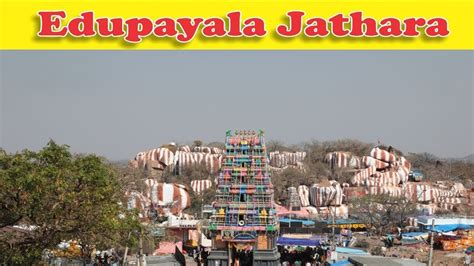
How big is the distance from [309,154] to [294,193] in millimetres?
22995

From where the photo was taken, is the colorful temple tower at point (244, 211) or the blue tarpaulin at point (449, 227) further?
the blue tarpaulin at point (449, 227)

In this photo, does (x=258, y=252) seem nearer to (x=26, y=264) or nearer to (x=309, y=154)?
(x=26, y=264)

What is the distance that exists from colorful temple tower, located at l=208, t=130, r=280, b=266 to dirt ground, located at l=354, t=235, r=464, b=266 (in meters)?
7.13

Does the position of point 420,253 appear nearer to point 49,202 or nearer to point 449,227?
point 449,227

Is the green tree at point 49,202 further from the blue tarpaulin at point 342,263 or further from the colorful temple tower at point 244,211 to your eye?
the blue tarpaulin at point 342,263

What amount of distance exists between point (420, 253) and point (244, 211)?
10615 mm

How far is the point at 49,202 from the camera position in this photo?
17172 millimetres

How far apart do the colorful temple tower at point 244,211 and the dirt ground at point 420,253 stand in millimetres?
7127

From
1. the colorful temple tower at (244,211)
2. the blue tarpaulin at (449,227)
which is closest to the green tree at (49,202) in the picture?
the colorful temple tower at (244,211)

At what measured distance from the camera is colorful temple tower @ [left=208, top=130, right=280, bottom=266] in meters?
29.6

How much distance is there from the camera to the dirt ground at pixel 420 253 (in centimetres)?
3127

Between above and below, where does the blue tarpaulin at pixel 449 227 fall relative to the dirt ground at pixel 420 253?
above

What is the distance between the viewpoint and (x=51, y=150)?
1845 centimetres

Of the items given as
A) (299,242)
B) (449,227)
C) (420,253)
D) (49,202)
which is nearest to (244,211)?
(299,242)
